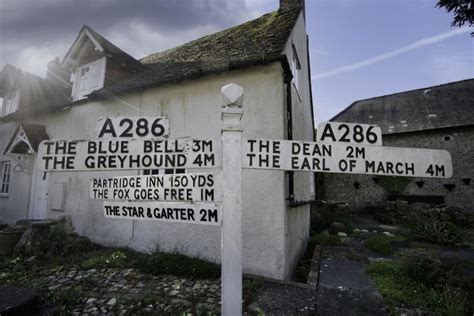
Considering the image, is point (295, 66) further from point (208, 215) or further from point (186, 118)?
point (208, 215)

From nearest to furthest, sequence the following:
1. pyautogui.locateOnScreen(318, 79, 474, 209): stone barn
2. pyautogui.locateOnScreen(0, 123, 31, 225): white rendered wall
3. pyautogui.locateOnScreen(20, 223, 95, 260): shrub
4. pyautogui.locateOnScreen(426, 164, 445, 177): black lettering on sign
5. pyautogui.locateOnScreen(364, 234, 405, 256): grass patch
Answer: pyautogui.locateOnScreen(426, 164, 445, 177): black lettering on sign → pyautogui.locateOnScreen(20, 223, 95, 260): shrub → pyautogui.locateOnScreen(364, 234, 405, 256): grass patch → pyautogui.locateOnScreen(0, 123, 31, 225): white rendered wall → pyautogui.locateOnScreen(318, 79, 474, 209): stone barn

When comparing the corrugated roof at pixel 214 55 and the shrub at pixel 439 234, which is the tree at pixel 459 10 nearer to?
the corrugated roof at pixel 214 55

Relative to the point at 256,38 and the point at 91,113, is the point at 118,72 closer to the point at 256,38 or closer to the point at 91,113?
the point at 91,113

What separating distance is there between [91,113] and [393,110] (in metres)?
21.0

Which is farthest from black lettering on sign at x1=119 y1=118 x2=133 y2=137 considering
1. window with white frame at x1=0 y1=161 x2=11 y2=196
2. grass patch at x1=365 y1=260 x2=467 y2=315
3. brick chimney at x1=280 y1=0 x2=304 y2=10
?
window with white frame at x1=0 y1=161 x2=11 y2=196

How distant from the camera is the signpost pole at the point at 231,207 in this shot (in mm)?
1884

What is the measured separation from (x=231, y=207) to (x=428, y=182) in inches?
762

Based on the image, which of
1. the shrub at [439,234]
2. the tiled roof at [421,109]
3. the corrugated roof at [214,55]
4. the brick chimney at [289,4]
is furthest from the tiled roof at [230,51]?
the tiled roof at [421,109]

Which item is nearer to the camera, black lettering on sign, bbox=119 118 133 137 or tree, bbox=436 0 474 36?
black lettering on sign, bbox=119 118 133 137

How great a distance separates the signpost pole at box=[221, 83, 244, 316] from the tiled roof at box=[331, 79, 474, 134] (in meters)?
19.7

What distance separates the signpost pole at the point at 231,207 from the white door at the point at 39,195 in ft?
30.0

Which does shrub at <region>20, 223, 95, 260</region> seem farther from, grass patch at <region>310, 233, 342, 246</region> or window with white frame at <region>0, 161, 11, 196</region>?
grass patch at <region>310, 233, 342, 246</region>

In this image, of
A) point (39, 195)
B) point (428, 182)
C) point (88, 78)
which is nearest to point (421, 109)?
point (428, 182)

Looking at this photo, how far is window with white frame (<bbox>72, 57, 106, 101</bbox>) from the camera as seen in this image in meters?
8.62
